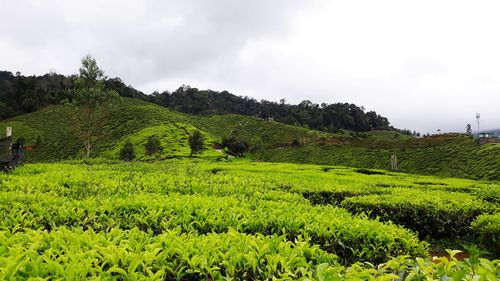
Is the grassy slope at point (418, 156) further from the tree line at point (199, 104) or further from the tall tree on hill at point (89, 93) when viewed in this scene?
the tree line at point (199, 104)

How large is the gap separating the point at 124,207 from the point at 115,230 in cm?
196

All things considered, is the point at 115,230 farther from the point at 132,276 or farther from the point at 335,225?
the point at 335,225

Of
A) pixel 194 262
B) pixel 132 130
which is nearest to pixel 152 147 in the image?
pixel 132 130

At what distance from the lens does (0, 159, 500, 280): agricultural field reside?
2912 millimetres

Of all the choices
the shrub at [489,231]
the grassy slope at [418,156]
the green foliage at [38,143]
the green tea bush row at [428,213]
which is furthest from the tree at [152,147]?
the shrub at [489,231]

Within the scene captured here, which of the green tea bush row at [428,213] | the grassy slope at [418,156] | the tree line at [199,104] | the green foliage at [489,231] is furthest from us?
the tree line at [199,104]

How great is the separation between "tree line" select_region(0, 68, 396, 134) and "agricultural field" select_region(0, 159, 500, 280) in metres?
94.1

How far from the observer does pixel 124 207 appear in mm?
6152

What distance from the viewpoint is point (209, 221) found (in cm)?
536

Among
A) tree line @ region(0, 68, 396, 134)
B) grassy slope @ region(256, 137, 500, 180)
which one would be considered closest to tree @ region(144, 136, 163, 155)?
grassy slope @ region(256, 137, 500, 180)

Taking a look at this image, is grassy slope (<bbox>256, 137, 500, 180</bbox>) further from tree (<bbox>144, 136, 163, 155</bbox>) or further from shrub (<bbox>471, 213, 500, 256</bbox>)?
shrub (<bbox>471, 213, 500, 256</bbox>)

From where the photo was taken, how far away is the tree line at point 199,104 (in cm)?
9388

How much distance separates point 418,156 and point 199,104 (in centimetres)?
9142

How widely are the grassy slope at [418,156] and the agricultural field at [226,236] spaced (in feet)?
91.5
